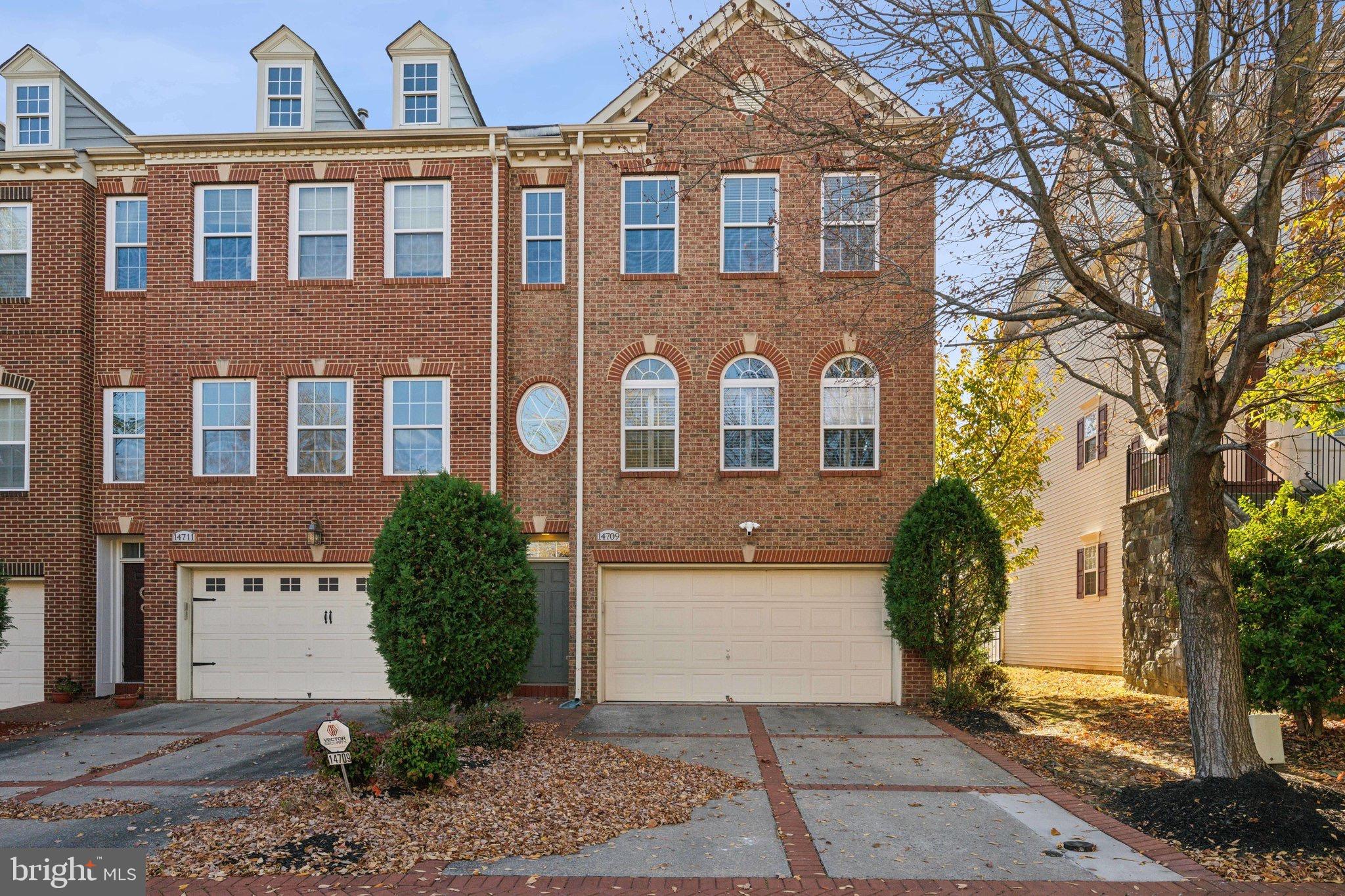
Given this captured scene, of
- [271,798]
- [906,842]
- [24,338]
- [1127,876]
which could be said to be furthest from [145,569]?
[1127,876]

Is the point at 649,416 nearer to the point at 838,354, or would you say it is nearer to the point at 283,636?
the point at 838,354

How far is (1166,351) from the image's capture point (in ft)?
32.4

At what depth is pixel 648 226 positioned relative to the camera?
1566 centimetres

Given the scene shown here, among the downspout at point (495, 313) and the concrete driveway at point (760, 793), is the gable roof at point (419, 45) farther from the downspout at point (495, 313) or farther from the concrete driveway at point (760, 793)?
the concrete driveway at point (760, 793)

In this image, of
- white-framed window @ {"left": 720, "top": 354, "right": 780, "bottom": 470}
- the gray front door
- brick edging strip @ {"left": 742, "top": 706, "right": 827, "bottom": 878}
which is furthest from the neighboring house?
the gray front door

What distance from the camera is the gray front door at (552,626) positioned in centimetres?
1560

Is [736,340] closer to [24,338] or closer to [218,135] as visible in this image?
[218,135]

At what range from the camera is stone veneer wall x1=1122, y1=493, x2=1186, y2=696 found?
620 inches

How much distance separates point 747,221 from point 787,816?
9578 millimetres

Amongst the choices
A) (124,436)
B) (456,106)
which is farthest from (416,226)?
(124,436)

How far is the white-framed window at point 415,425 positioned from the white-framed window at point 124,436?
14.0 feet

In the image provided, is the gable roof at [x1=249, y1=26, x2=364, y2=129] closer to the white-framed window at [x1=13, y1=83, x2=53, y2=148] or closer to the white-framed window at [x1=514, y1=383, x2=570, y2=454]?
the white-framed window at [x1=13, y1=83, x2=53, y2=148]

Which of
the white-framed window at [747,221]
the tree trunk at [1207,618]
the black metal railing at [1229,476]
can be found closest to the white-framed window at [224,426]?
the white-framed window at [747,221]

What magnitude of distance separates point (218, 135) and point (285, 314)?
298cm
